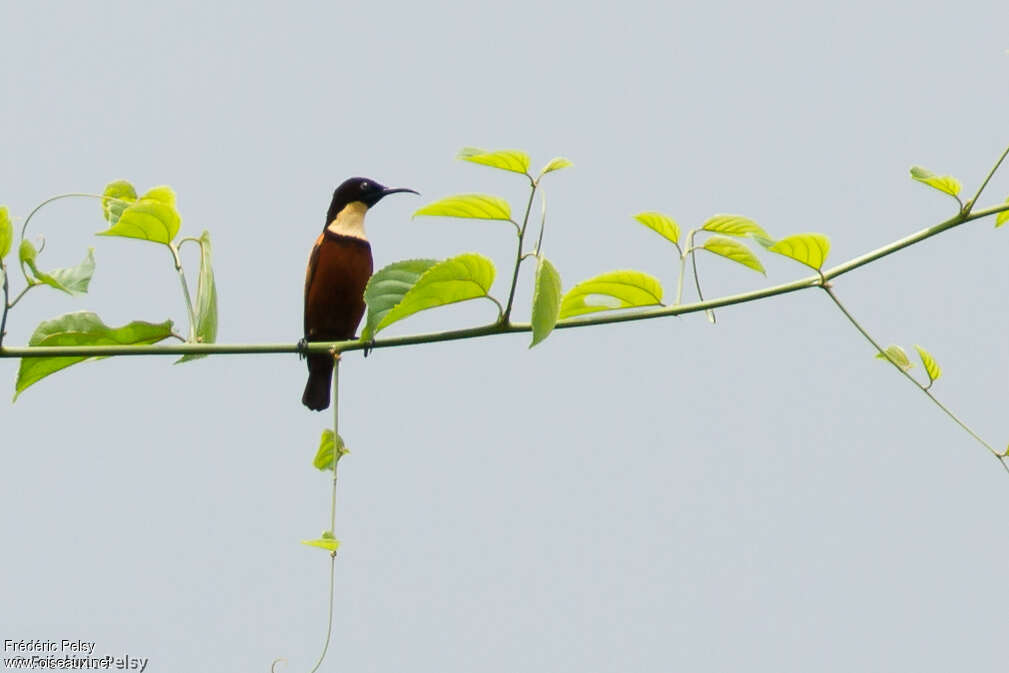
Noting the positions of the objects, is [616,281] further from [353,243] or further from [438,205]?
[353,243]

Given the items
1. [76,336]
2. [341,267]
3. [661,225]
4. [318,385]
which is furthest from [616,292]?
[318,385]

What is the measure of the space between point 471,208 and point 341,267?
289 cm

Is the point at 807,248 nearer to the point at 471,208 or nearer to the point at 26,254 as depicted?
the point at 471,208

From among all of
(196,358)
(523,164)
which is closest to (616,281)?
(523,164)

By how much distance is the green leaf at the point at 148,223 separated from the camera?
70.9 inches

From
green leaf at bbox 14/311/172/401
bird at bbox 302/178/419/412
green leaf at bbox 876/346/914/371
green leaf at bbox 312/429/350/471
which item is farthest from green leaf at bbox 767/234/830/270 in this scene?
bird at bbox 302/178/419/412

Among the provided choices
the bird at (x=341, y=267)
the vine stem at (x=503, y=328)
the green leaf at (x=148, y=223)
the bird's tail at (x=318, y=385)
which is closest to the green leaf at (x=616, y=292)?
the vine stem at (x=503, y=328)

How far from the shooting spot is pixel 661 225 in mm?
1952

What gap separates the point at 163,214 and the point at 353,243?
8.84 ft

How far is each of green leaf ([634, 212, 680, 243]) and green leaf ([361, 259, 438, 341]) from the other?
0.48 metres

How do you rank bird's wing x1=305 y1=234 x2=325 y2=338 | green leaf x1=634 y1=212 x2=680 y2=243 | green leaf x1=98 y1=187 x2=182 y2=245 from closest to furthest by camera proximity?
green leaf x1=98 y1=187 x2=182 y2=245 → green leaf x1=634 y1=212 x2=680 y2=243 → bird's wing x1=305 y1=234 x2=325 y2=338

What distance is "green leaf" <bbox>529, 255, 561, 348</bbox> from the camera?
149cm

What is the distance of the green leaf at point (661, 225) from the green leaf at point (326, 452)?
2.35 feet

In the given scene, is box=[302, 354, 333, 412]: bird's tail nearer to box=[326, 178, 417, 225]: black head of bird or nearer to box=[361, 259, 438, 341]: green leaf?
box=[326, 178, 417, 225]: black head of bird
